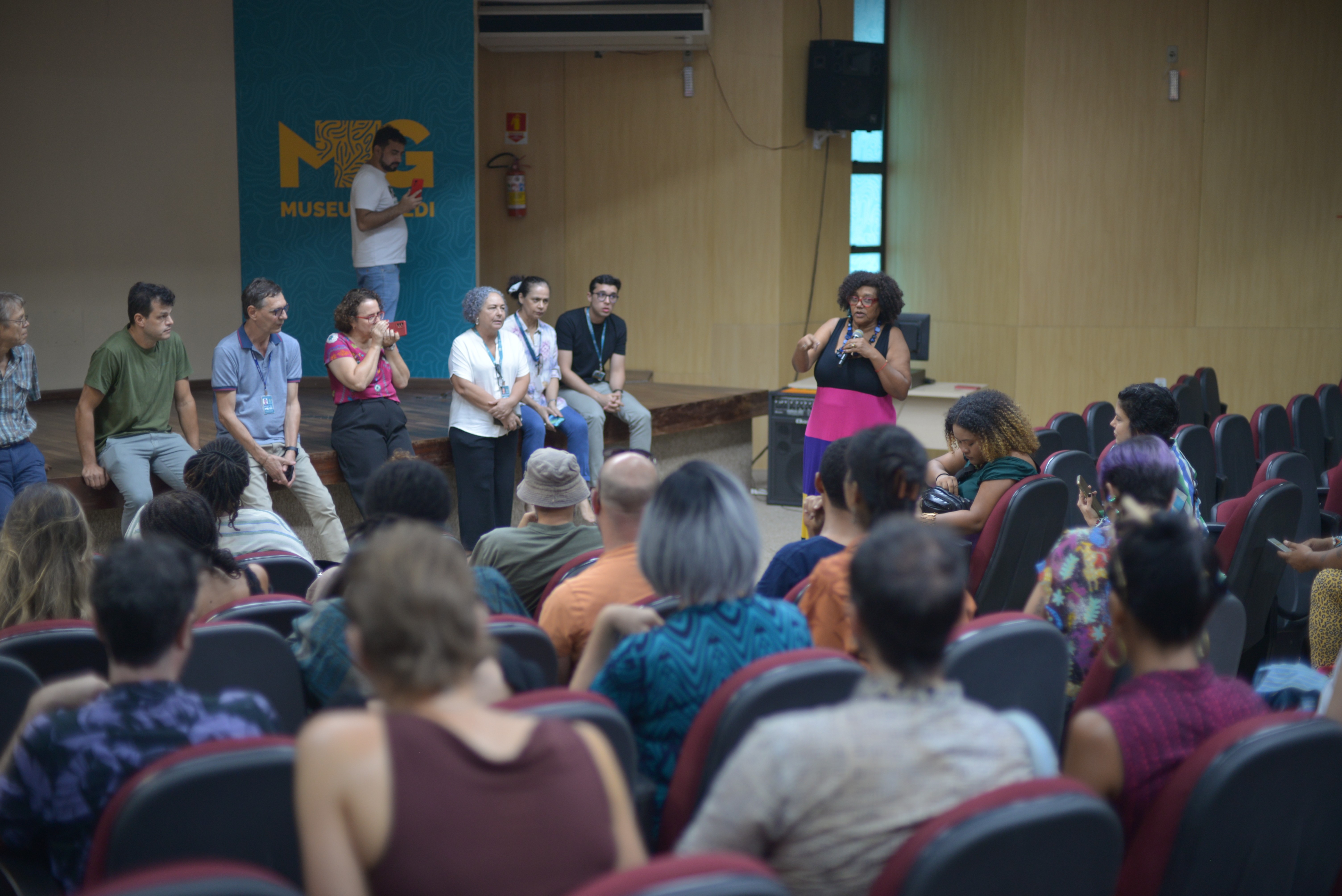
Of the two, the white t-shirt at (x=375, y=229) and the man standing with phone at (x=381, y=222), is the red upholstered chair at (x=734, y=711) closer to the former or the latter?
the man standing with phone at (x=381, y=222)

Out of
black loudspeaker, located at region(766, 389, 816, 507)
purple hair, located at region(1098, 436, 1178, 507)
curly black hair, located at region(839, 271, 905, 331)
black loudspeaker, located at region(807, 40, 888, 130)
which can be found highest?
black loudspeaker, located at region(807, 40, 888, 130)

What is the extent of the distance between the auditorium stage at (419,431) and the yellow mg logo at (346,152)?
141 centimetres

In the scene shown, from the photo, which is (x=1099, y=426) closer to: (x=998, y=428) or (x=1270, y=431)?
(x=1270, y=431)

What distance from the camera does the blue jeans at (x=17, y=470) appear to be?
175 inches

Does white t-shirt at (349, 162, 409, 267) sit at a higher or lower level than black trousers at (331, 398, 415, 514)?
higher

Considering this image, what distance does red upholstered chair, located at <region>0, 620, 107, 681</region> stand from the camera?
2164mm

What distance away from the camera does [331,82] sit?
8.00 metres

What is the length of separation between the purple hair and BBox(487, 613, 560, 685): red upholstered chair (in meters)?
1.44

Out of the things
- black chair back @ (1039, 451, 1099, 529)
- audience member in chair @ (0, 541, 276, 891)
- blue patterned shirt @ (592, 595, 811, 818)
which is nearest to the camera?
audience member in chair @ (0, 541, 276, 891)

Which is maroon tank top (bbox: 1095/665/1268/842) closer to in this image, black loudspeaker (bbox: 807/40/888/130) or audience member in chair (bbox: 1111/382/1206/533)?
audience member in chair (bbox: 1111/382/1206/533)

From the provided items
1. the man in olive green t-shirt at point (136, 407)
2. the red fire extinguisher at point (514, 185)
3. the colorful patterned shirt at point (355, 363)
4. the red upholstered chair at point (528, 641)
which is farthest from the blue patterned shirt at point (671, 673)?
the red fire extinguisher at point (514, 185)

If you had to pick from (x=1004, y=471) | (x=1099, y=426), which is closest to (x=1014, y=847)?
(x=1004, y=471)

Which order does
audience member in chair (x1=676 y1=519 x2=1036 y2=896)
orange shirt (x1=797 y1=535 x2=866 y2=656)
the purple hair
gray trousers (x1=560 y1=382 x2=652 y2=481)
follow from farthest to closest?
gray trousers (x1=560 y1=382 x2=652 y2=481) → the purple hair → orange shirt (x1=797 y1=535 x2=866 y2=656) → audience member in chair (x1=676 y1=519 x2=1036 y2=896)

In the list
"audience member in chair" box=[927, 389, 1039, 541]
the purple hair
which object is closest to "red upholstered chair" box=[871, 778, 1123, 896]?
the purple hair
